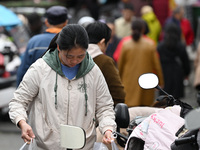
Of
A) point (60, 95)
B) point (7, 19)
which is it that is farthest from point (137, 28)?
point (60, 95)

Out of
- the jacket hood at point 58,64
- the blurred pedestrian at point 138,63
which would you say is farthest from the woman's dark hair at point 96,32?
the blurred pedestrian at point 138,63

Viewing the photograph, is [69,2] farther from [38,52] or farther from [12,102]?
[12,102]

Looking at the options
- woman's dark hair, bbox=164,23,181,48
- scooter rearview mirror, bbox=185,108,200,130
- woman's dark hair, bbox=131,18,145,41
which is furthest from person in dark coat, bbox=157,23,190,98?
scooter rearview mirror, bbox=185,108,200,130

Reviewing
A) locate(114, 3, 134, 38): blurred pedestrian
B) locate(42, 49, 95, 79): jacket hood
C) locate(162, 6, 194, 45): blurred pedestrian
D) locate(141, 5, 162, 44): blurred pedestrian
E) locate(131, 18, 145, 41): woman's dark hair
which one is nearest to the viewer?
locate(42, 49, 95, 79): jacket hood

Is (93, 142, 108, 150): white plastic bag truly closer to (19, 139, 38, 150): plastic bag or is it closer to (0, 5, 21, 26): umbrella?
(19, 139, 38, 150): plastic bag

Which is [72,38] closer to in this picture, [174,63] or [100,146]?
[100,146]

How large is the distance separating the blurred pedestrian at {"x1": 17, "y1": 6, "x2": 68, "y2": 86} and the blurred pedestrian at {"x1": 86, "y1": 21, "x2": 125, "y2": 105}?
0.76 meters

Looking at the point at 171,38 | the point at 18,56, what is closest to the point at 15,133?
the point at 18,56

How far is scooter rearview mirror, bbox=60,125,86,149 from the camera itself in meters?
3.62

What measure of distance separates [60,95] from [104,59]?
121 centimetres

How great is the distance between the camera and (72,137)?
3684mm

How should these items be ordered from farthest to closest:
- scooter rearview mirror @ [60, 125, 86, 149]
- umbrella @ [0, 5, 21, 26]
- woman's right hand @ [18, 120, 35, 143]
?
umbrella @ [0, 5, 21, 26] → woman's right hand @ [18, 120, 35, 143] → scooter rearview mirror @ [60, 125, 86, 149]

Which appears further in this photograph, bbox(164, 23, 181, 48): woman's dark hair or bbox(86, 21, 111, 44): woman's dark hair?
bbox(164, 23, 181, 48): woman's dark hair

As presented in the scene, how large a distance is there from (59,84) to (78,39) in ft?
1.27
